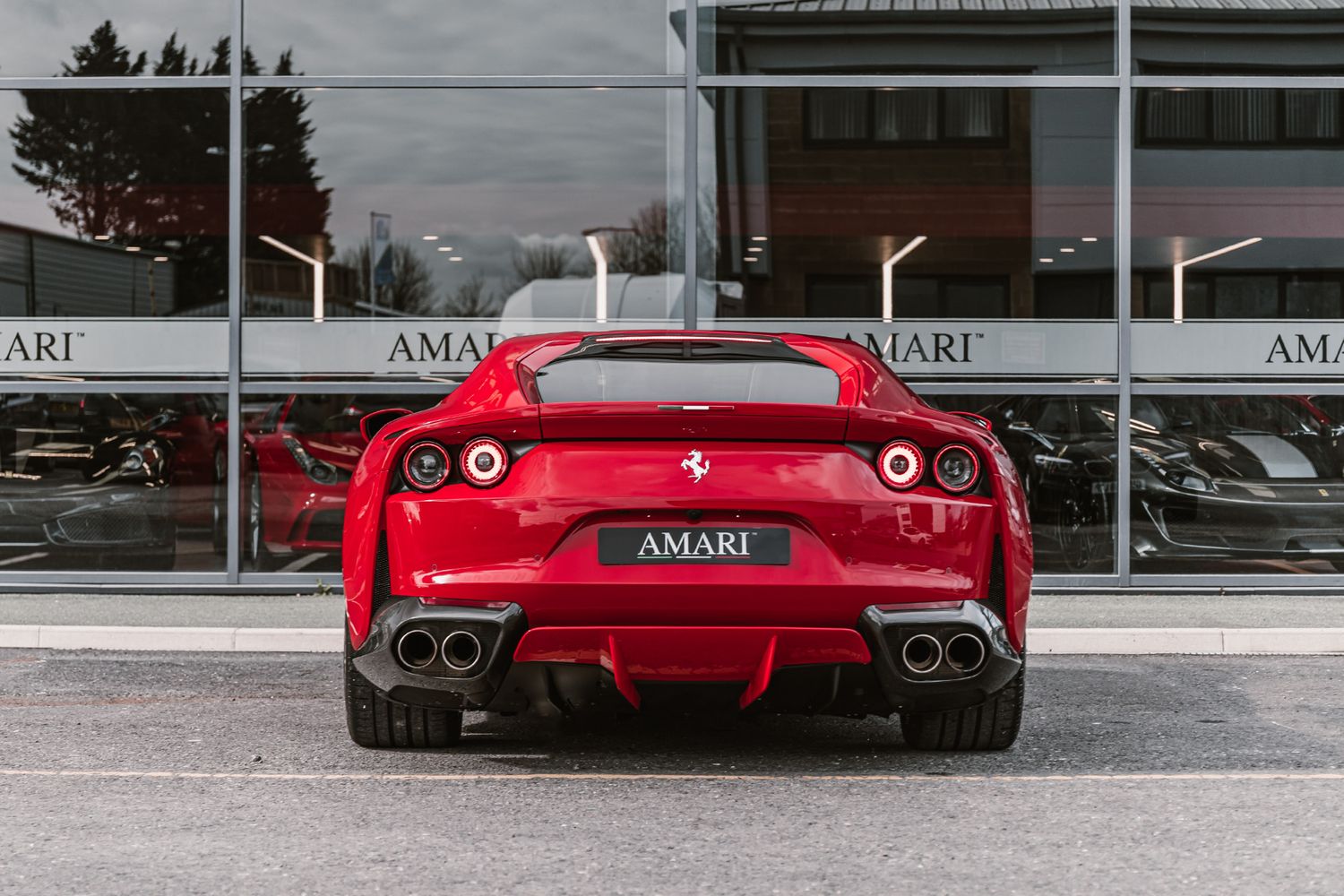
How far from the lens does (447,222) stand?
380 inches

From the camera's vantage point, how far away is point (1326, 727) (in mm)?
5324

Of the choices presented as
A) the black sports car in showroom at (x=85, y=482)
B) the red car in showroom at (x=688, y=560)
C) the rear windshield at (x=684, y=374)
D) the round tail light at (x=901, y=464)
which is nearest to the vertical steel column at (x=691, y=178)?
the black sports car in showroom at (x=85, y=482)

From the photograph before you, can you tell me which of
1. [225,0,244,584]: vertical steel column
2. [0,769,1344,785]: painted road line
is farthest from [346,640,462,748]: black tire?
[225,0,244,584]: vertical steel column

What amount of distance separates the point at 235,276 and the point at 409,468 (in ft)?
19.4

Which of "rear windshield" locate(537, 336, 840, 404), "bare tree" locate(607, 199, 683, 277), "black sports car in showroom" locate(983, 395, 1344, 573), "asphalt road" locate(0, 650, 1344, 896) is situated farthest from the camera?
"bare tree" locate(607, 199, 683, 277)

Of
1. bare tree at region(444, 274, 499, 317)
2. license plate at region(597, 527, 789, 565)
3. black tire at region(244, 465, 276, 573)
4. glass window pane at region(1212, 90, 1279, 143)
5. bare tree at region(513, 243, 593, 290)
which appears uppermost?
glass window pane at region(1212, 90, 1279, 143)

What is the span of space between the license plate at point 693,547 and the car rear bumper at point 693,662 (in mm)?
189

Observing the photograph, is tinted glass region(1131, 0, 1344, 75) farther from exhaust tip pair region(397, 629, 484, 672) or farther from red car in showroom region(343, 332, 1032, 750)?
exhaust tip pair region(397, 629, 484, 672)

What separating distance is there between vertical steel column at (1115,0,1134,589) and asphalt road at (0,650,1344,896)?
3563mm

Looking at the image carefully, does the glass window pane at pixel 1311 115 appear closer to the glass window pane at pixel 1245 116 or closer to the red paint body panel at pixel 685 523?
the glass window pane at pixel 1245 116

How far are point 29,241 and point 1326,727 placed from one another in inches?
325

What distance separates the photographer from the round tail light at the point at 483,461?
416cm

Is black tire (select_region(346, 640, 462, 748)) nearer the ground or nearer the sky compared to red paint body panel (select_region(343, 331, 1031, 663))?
nearer the ground

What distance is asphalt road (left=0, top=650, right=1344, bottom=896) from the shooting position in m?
3.42
